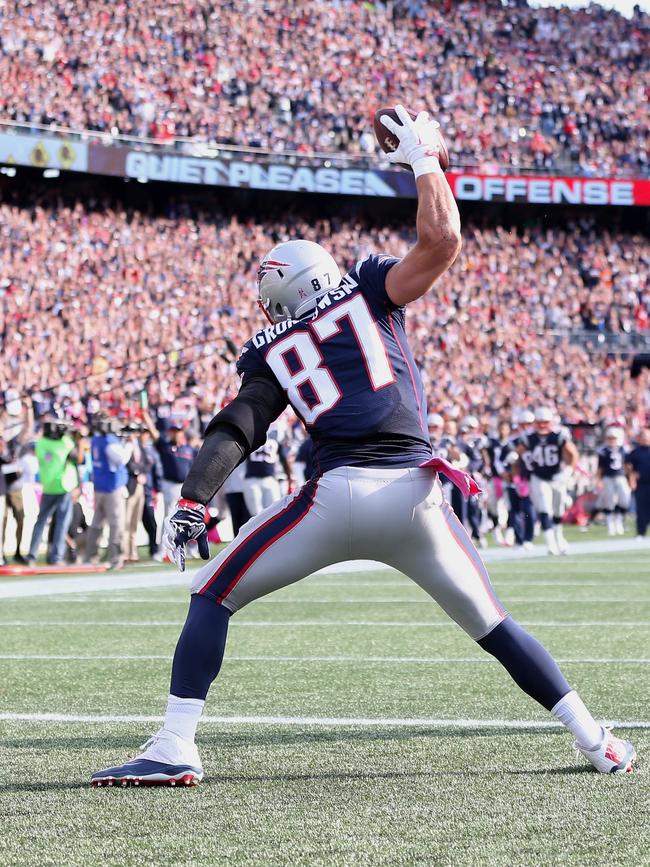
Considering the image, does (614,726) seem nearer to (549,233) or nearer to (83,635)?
(83,635)

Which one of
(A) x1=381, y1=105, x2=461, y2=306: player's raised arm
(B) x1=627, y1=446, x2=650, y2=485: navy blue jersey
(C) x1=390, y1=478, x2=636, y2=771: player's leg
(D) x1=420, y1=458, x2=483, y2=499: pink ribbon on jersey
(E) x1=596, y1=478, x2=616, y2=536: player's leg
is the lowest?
(E) x1=596, y1=478, x2=616, y2=536: player's leg

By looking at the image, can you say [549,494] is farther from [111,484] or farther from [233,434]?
[233,434]

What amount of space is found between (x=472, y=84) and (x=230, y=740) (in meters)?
33.7

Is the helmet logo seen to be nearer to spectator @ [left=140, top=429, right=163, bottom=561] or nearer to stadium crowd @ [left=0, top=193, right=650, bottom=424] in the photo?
spectator @ [left=140, top=429, right=163, bottom=561]

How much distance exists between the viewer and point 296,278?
4.21 m

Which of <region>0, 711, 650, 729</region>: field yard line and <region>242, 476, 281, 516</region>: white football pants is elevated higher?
<region>0, 711, 650, 729</region>: field yard line

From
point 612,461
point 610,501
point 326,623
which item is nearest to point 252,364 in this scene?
point 326,623

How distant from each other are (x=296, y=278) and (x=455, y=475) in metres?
0.76

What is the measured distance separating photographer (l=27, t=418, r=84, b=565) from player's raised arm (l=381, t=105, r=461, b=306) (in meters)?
10.0

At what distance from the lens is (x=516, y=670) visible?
4.05 m

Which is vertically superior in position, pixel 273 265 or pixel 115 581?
pixel 273 265

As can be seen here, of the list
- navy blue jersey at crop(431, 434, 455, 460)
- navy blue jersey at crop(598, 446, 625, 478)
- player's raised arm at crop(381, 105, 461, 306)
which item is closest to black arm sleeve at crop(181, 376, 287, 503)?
player's raised arm at crop(381, 105, 461, 306)

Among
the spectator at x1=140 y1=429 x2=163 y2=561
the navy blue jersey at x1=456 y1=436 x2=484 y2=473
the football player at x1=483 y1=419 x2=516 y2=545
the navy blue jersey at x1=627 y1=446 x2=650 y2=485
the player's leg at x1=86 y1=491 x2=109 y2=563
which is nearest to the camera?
the player's leg at x1=86 y1=491 x2=109 y2=563

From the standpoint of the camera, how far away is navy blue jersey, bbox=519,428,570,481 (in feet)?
51.4
